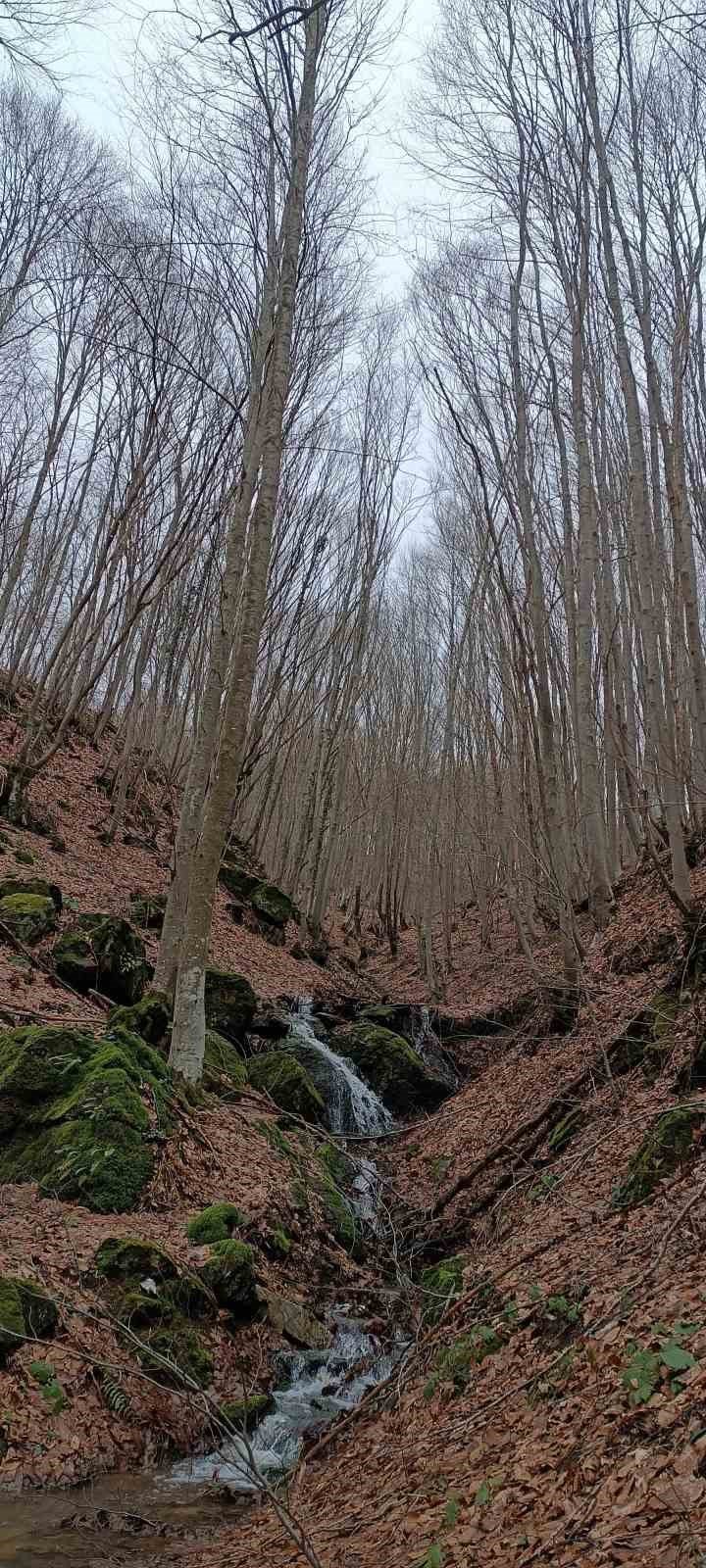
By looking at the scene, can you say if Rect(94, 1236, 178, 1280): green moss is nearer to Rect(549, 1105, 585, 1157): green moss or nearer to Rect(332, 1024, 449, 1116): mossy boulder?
Rect(549, 1105, 585, 1157): green moss

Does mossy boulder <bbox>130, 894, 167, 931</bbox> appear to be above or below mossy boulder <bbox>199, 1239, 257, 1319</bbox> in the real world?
above

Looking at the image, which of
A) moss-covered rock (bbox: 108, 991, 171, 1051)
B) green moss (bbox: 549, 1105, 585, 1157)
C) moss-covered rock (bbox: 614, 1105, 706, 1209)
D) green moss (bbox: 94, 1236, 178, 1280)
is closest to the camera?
moss-covered rock (bbox: 614, 1105, 706, 1209)

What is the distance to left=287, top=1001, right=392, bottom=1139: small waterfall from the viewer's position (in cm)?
907

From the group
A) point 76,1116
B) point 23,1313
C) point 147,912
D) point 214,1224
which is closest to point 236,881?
point 147,912

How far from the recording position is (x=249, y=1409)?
423 cm

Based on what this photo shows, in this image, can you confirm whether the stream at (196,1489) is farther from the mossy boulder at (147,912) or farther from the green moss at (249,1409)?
the mossy boulder at (147,912)

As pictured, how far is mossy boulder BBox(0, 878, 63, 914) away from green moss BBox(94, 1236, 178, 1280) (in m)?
4.65

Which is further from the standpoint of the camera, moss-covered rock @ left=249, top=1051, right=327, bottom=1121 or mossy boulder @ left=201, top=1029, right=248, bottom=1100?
moss-covered rock @ left=249, top=1051, right=327, bottom=1121

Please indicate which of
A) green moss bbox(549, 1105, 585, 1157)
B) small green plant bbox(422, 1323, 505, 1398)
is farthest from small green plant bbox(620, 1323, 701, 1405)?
green moss bbox(549, 1105, 585, 1157)

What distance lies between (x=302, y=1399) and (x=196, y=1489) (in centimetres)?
99

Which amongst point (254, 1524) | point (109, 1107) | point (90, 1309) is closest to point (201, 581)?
point (109, 1107)

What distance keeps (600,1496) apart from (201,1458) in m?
2.49

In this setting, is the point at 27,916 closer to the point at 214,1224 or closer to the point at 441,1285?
the point at 214,1224

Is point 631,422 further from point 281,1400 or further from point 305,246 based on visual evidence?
point 281,1400
